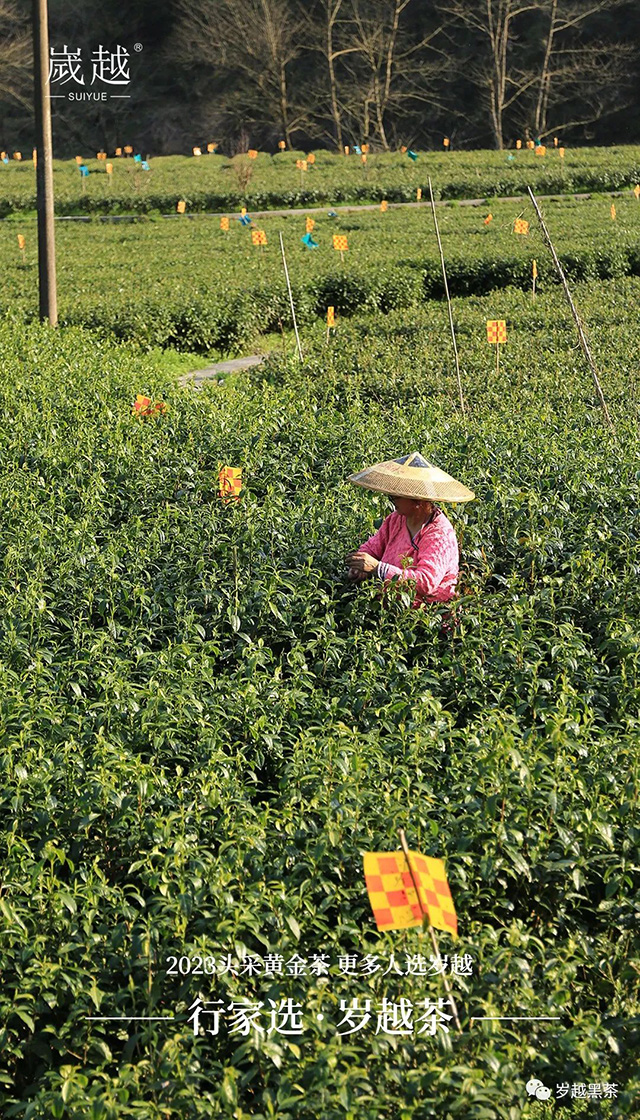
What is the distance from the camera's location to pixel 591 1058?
112 inches

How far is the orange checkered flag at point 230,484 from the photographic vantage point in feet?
21.4

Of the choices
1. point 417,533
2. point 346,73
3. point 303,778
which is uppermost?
point 346,73

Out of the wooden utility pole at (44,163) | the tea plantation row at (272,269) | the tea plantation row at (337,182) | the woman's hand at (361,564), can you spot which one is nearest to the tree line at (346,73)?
the tea plantation row at (337,182)

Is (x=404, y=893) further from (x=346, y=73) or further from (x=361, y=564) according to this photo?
(x=346, y=73)

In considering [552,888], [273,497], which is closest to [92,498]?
[273,497]

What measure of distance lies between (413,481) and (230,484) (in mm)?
1338

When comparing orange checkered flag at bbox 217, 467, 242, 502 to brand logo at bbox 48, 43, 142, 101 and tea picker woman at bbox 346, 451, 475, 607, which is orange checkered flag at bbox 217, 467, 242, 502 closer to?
tea picker woman at bbox 346, 451, 475, 607

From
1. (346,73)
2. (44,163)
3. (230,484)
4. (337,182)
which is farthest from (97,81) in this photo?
(230,484)

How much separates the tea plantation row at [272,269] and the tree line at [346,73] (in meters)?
23.4

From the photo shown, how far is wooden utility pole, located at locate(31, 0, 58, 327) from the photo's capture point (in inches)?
529

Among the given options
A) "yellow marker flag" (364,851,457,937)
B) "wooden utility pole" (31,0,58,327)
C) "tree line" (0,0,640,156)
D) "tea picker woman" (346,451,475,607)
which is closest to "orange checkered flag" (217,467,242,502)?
"tea picker woman" (346,451,475,607)

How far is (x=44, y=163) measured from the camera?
13.8 meters

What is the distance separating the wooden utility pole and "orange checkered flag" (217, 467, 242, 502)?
8152 millimetres

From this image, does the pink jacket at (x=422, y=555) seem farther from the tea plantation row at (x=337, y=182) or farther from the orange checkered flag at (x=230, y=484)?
the tea plantation row at (x=337, y=182)
